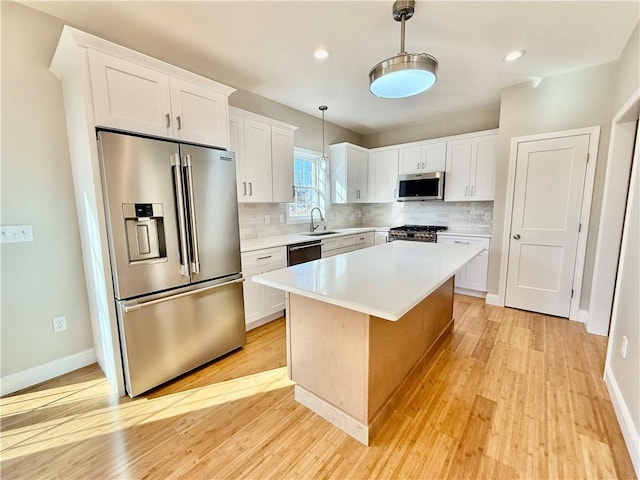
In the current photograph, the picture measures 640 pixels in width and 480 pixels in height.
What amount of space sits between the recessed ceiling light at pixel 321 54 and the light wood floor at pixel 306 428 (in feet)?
9.06

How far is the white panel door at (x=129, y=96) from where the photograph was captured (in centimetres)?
172

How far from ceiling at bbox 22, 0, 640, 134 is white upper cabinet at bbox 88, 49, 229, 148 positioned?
45 centimetres

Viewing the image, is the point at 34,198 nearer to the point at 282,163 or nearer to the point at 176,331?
the point at 176,331

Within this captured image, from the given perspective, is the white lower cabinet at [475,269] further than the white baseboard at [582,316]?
Yes

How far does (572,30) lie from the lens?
220 cm

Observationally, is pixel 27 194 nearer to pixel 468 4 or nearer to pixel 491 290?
pixel 468 4

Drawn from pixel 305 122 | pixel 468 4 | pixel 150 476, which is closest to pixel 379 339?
pixel 150 476

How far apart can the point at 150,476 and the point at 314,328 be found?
43.0 inches

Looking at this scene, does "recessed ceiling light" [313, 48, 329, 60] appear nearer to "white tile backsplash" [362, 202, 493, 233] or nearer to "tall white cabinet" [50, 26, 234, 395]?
"tall white cabinet" [50, 26, 234, 395]

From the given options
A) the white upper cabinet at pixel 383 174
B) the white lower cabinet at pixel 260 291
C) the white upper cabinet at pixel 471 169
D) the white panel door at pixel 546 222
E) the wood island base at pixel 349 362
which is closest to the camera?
the wood island base at pixel 349 362

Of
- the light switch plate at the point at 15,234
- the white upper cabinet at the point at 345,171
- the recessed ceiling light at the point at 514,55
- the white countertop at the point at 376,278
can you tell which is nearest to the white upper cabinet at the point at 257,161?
the white countertop at the point at 376,278

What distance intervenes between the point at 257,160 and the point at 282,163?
1.26ft

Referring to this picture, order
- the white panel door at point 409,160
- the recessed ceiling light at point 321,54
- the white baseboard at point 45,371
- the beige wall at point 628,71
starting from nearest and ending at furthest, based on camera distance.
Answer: the white baseboard at point 45,371
the beige wall at point 628,71
the recessed ceiling light at point 321,54
the white panel door at point 409,160

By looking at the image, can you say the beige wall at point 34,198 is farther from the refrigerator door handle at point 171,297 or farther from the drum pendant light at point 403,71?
the drum pendant light at point 403,71
